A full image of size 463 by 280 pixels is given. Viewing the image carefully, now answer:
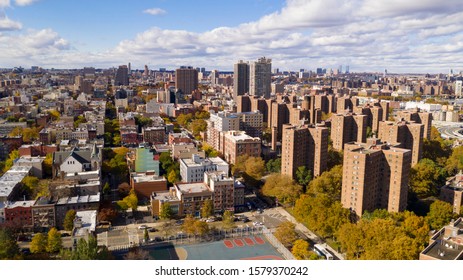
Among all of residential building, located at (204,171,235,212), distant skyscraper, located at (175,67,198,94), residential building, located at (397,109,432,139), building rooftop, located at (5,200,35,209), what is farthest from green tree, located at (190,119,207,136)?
distant skyscraper, located at (175,67,198,94)

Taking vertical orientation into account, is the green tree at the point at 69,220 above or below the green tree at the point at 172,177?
below

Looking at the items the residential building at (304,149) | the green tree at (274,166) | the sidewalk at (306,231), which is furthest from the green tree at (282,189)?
the green tree at (274,166)

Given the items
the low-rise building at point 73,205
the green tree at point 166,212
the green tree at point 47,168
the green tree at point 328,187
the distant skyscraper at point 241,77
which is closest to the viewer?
the low-rise building at point 73,205

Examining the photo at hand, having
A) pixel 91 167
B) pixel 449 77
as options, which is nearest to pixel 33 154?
pixel 91 167

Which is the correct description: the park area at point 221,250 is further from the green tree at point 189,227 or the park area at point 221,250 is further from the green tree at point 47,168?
the green tree at point 47,168

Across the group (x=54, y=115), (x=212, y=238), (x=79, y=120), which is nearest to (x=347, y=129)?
(x=212, y=238)

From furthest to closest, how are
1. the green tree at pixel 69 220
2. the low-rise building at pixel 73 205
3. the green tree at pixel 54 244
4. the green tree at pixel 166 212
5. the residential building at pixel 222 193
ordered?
the residential building at pixel 222 193, the green tree at pixel 166 212, the low-rise building at pixel 73 205, the green tree at pixel 69 220, the green tree at pixel 54 244

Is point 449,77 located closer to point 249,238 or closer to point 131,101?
point 131,101
